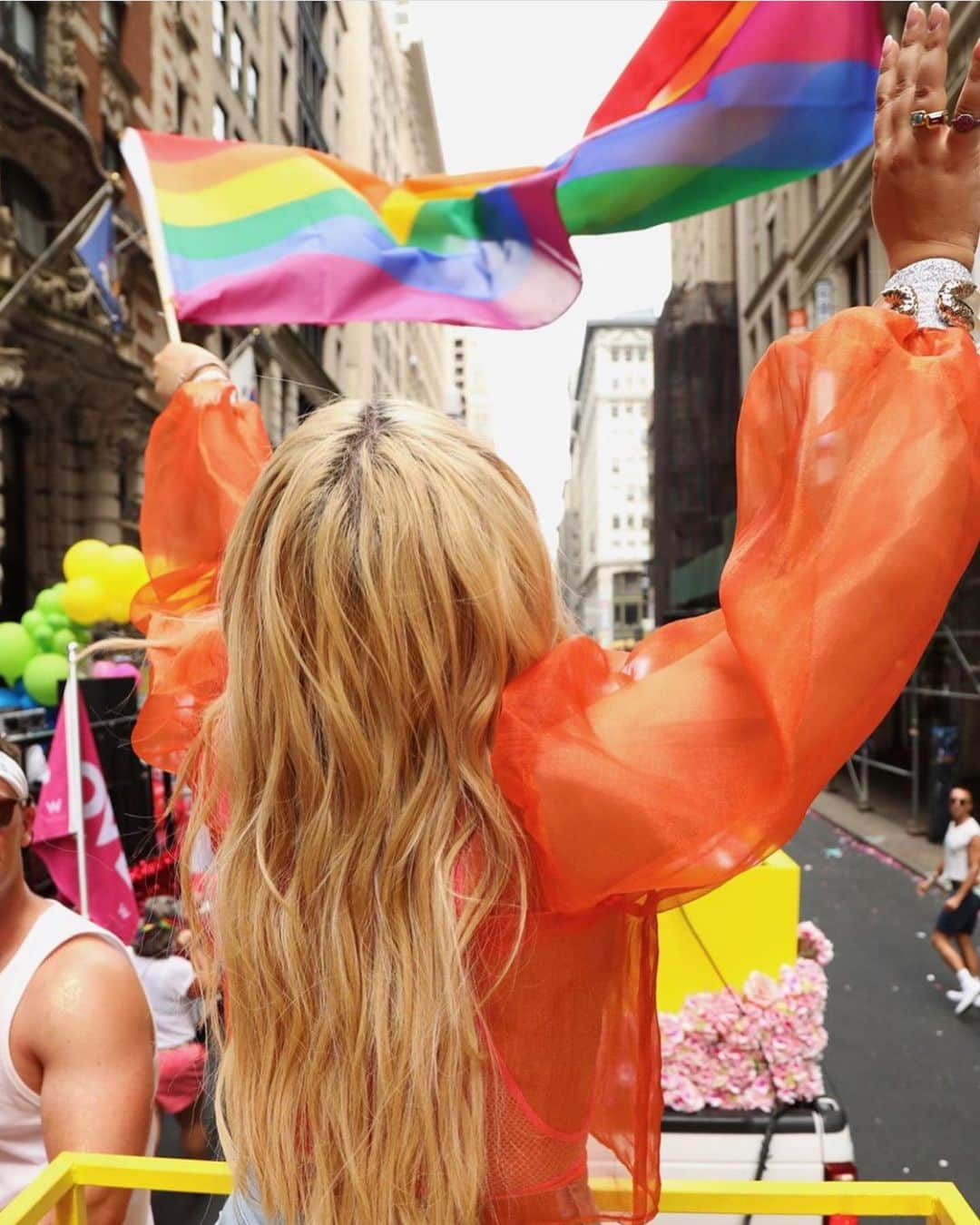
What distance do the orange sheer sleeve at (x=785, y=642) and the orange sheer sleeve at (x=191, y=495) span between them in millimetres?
1098

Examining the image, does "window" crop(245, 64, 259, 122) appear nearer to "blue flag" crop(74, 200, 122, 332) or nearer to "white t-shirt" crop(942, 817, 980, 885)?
"blue flag" crop(74, 200, 122, 332)

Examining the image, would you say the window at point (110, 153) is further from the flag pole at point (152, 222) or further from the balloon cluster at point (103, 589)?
the flag pole at point (152, 222)

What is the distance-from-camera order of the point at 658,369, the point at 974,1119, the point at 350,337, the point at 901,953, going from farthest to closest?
the point at 350,337
the point at 658,369
the point at 901,953
the point at 974,1119

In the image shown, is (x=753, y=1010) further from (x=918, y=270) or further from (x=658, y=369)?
(x=658, y=369)

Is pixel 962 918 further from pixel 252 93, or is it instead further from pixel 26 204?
pixel 252 93

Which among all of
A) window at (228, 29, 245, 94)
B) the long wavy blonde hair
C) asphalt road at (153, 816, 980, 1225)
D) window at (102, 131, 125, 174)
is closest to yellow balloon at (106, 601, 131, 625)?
asphalt road at (153, 816, 980, 1225)

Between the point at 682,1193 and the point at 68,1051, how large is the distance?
1.10 meters

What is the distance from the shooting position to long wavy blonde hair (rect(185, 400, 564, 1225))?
1.10 m

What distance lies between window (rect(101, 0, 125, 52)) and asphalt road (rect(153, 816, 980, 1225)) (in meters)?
18.2

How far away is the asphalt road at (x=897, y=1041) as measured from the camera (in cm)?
518

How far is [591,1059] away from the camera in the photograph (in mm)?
1200

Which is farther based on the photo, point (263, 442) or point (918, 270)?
point (263, 442)

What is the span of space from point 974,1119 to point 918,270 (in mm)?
6008

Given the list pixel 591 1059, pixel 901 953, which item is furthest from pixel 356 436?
pixel 901 953
